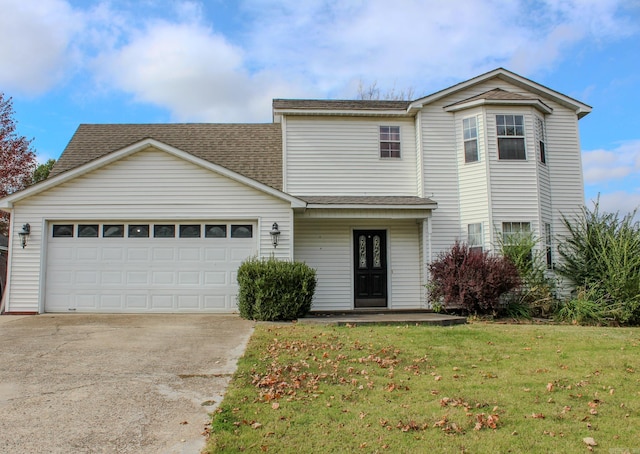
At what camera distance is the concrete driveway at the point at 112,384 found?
408cm

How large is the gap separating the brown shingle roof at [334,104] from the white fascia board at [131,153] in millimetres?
3120

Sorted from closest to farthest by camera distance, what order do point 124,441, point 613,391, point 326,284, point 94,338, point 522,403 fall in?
point 124,441, point 522,403, point 613,391, point 94,338, point 326,284

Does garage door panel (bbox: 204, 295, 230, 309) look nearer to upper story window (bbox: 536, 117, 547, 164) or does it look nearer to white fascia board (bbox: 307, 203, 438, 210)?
white fascia board (bbox: 307, 203, 438, 210)

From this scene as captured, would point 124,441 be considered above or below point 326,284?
below

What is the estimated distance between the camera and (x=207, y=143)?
15.2m

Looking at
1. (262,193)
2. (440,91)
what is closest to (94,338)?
(262,193)

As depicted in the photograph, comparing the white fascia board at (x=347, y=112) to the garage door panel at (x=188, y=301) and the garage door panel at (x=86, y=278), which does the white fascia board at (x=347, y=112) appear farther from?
the garage door panel at (x=86, y=278)

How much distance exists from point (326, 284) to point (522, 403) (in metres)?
8.82

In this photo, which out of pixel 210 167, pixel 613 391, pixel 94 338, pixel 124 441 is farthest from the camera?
pixel 210 167

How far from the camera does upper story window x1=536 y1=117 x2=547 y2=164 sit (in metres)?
13.5

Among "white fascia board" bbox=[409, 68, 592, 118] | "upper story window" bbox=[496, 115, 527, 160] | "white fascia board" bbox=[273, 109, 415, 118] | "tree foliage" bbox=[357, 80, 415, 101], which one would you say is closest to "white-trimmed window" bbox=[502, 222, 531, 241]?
"upper story window" bbox=[496, 115, 527, 160]

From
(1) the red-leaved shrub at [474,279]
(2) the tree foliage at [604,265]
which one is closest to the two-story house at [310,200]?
(2) the tree foliage at [604,265]

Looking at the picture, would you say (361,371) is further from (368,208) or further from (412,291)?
(412,291)

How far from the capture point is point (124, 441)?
4023 mm
